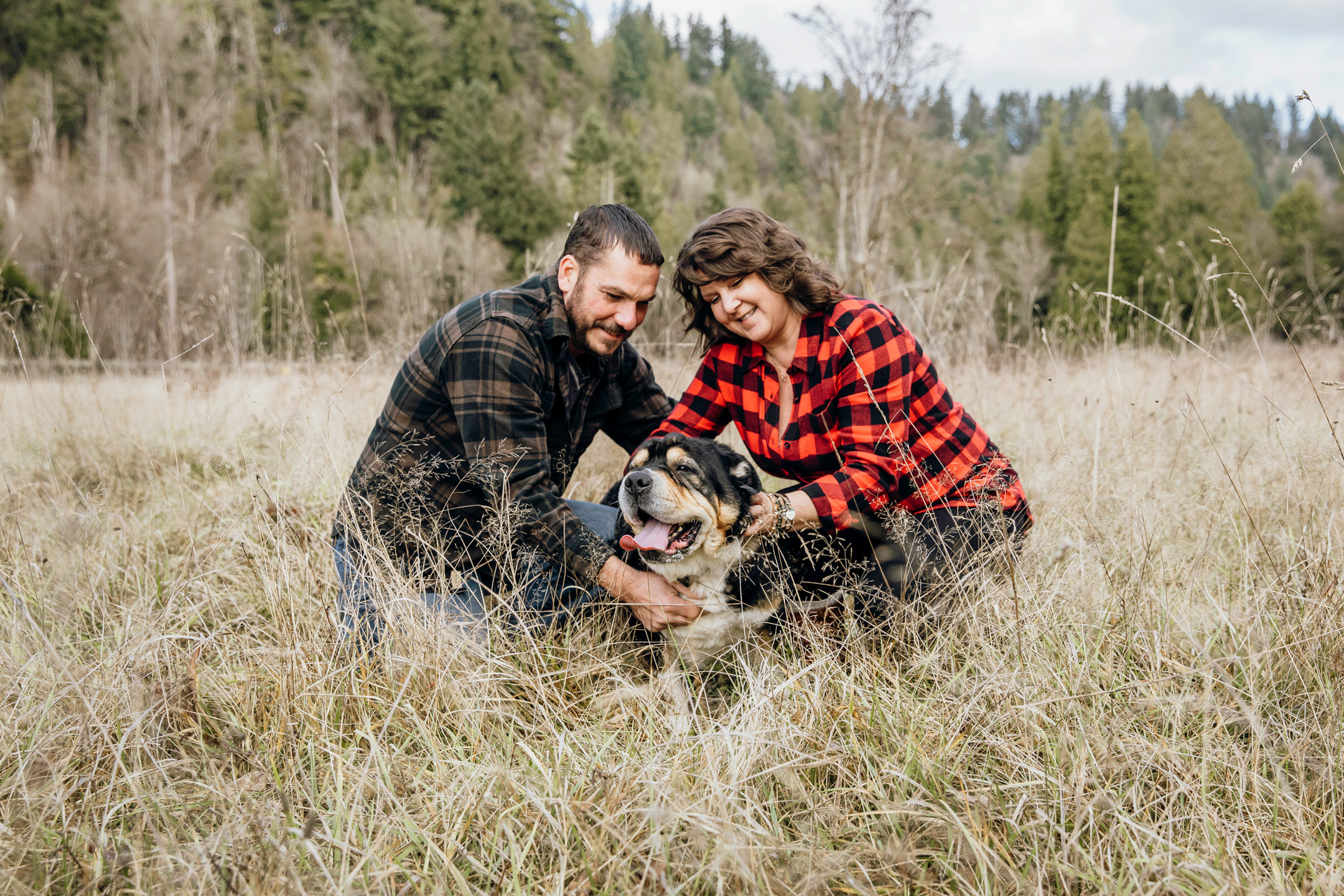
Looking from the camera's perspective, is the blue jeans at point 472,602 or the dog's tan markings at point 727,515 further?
the dog's tan markings at point 727,515

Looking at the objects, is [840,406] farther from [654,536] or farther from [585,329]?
[585,329]

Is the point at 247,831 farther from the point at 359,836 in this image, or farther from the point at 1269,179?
the point at 1269,179

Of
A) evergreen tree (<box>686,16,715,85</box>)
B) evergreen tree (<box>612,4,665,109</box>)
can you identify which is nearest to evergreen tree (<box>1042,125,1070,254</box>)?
evergreen tree (<box>612,4,665,109</box>)

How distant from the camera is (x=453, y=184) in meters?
30.3

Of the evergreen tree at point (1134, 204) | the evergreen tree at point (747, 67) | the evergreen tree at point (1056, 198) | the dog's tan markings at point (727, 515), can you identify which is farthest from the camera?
the evergreen tree at point (747, 67)

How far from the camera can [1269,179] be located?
6725cm

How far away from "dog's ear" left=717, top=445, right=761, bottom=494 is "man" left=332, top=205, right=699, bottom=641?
47cm

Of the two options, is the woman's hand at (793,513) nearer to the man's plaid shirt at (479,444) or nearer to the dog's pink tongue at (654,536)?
the dog's pink tongue at (654,536)

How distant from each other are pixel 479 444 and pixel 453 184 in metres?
30.5

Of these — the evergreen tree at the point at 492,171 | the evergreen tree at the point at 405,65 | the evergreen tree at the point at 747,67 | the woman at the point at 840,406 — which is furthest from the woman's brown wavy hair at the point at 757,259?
the evergreen tree at the point at 747,67

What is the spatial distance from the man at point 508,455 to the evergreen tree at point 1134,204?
2529cm

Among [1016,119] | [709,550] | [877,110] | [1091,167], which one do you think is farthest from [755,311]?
[1016,119]

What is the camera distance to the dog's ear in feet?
9.39

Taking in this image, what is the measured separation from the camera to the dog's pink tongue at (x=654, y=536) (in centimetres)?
269
